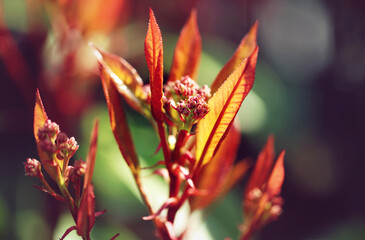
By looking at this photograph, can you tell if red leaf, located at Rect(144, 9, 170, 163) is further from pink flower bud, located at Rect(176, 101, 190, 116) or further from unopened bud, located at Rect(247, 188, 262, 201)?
unopened bud, located at Rect(247, 188, 262, 201)

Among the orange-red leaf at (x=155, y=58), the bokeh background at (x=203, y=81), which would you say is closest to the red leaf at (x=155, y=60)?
the orange-red leaf at (x=155, y=58)

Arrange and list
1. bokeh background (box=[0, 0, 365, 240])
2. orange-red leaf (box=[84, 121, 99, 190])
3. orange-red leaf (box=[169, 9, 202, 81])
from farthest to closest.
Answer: bokeh background (box=[0, 0, 365, 240]) < orange-red leaf (box=[169, 9, 202, 81]) < orange-red leaf (box=[84, 121, 99, 190])

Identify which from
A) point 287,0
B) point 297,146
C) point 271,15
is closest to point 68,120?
point 297,146

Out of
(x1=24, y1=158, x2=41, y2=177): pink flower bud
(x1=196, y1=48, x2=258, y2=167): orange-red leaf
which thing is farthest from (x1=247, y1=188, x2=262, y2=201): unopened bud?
(x1=24, y1=158, x2=41, y2=177): pink flower bud

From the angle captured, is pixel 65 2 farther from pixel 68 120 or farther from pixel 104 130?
pixel 104 130

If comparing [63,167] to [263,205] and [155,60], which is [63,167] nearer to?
[155,60]

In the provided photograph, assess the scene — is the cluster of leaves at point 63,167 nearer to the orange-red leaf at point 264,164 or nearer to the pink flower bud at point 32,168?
the pink flower bud at point 32,168
